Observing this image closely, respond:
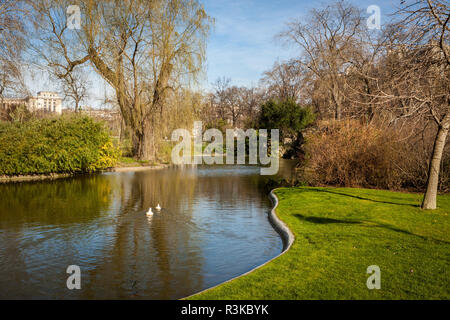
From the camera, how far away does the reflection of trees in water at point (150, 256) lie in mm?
5891

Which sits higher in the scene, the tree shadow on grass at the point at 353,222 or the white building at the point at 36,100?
the white building at the point at 36,100

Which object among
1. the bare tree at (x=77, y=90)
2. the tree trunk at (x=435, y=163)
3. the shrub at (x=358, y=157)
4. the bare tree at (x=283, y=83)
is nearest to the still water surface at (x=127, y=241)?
the shrub at (x=358, y=157)

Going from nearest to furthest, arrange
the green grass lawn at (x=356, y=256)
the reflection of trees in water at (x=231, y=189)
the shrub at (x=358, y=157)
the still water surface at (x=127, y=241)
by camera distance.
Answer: the green grass lawn at (x=356, y=256)
the still water surface at (x=127, y=241)
the reflection of trees in water at (x=231, y=189)
the shrub at (x=358, y=157)

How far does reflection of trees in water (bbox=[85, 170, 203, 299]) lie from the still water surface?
2 centimetres

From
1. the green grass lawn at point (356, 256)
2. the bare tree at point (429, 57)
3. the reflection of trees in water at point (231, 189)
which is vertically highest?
the bare tree at point (429, 57)

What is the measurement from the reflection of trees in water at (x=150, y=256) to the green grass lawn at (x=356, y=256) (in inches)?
47.9

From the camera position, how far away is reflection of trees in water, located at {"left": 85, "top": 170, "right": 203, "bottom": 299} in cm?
589

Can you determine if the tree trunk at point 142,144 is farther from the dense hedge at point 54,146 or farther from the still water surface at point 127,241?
the still water surface at point 127,241

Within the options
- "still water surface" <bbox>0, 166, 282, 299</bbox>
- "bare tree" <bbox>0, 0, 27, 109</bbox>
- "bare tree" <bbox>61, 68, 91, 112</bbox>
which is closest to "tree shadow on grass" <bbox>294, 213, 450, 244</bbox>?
"still water surface" <bbox>0, 166, 282, 299</bbox>

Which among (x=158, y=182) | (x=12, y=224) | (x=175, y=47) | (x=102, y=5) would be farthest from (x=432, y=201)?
(x=102, y=5)

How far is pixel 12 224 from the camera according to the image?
390 inches
